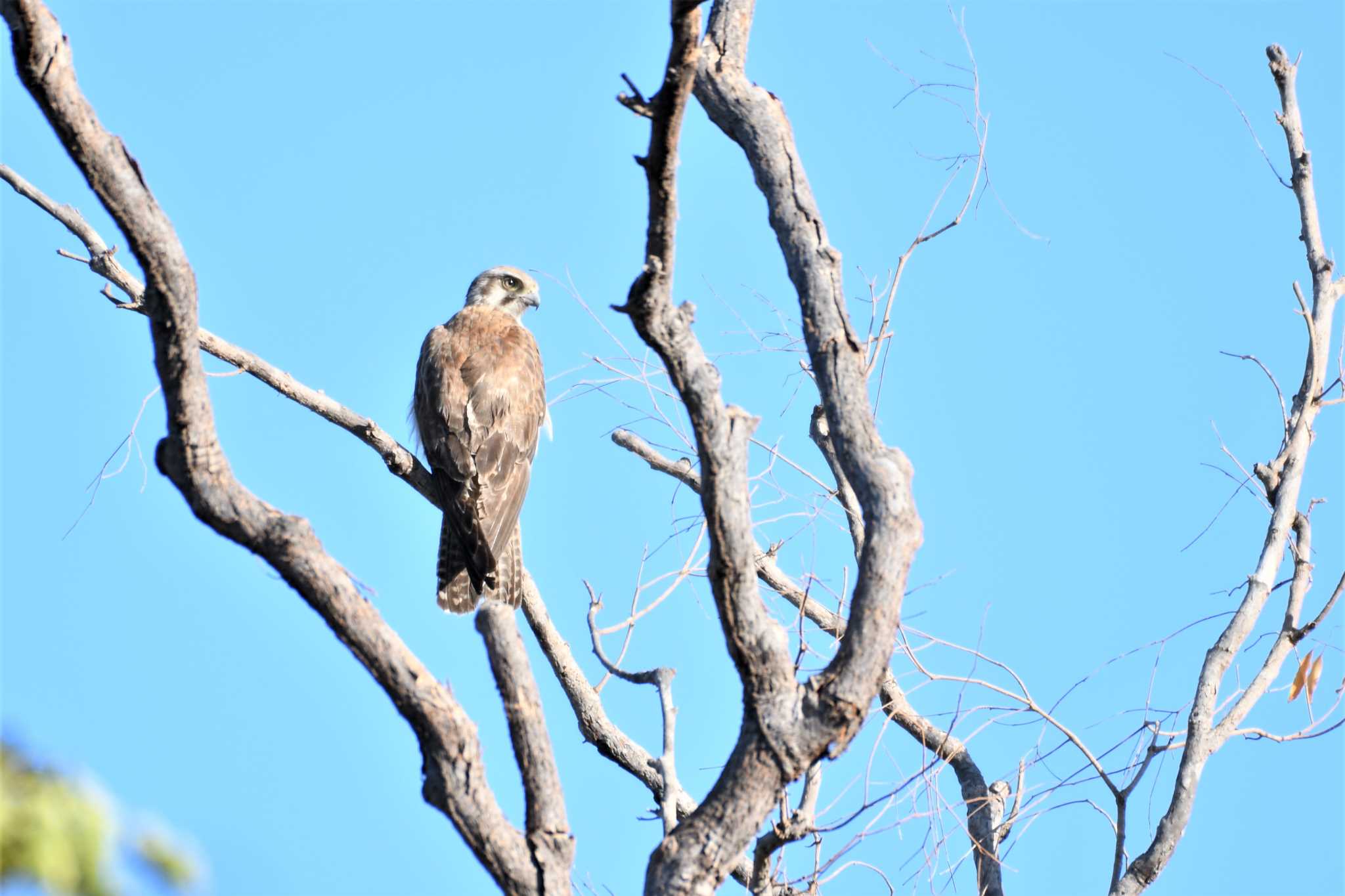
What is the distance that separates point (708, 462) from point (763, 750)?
70cm

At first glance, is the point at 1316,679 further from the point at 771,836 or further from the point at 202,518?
the point at 202,518

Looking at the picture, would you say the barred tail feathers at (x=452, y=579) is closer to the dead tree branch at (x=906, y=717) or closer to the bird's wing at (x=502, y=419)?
the bird's wing at (x=502, y=419)

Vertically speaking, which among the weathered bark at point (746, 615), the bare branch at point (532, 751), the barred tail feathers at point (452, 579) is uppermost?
the barred tail feathers at point (452, 579)

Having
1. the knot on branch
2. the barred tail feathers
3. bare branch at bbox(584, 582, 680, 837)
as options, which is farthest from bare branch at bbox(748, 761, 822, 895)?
the barred tail feathers

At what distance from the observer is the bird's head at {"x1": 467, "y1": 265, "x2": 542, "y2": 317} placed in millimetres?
8648

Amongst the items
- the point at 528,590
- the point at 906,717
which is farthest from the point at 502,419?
the point at 906,717

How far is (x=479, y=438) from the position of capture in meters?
7.09

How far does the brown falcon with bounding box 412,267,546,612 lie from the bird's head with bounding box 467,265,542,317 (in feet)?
1.90

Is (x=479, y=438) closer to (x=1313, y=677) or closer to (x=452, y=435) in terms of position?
(x=452, y=435)

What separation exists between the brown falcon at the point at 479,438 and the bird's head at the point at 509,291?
22.8 inches

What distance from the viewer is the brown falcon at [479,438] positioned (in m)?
6.63

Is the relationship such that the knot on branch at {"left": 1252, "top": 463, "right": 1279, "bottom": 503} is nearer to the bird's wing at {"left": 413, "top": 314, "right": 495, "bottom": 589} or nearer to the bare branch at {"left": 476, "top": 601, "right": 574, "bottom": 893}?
→ the bare branch at {"left": 476, "top": 601, "right": 574, "bottom": 893}

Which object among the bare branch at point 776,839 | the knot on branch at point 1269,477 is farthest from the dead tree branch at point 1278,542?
the bare branch at point 776,839

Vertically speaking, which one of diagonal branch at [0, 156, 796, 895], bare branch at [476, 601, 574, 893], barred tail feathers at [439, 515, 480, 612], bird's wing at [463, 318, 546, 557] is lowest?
bare branch at [476, 601, 574, 893]
